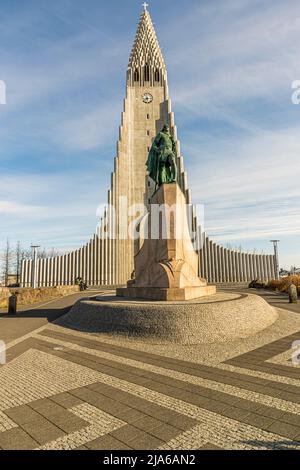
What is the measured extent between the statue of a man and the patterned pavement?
32.3ft

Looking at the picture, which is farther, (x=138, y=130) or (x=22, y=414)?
(x=138, y=130)

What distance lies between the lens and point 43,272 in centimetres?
4888

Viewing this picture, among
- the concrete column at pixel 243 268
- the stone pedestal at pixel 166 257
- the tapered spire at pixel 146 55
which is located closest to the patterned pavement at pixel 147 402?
the stone pedestal at pixel 166 257

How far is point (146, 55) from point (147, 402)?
6295cm

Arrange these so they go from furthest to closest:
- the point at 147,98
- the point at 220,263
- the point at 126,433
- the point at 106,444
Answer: the point at 147,98 → the point at 220,263 → the point at 126,433 → the point at 106,444

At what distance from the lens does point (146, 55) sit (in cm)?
5531

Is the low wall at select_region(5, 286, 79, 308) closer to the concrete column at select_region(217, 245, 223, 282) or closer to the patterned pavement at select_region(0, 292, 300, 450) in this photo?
the patterned pavement at select_region(0, 292, 300, 450)

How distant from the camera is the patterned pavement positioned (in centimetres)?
367

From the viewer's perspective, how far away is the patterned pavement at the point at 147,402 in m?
3.67

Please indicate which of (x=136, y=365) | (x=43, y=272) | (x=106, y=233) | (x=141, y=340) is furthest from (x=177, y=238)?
(x=43, y=272)

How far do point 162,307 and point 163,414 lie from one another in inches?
202

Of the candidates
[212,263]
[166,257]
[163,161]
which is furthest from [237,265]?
[166,257]

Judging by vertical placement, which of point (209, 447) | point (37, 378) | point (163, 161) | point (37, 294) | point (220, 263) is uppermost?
point (163, 161)

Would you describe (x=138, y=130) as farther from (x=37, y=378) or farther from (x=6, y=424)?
(x=6, y=424)
